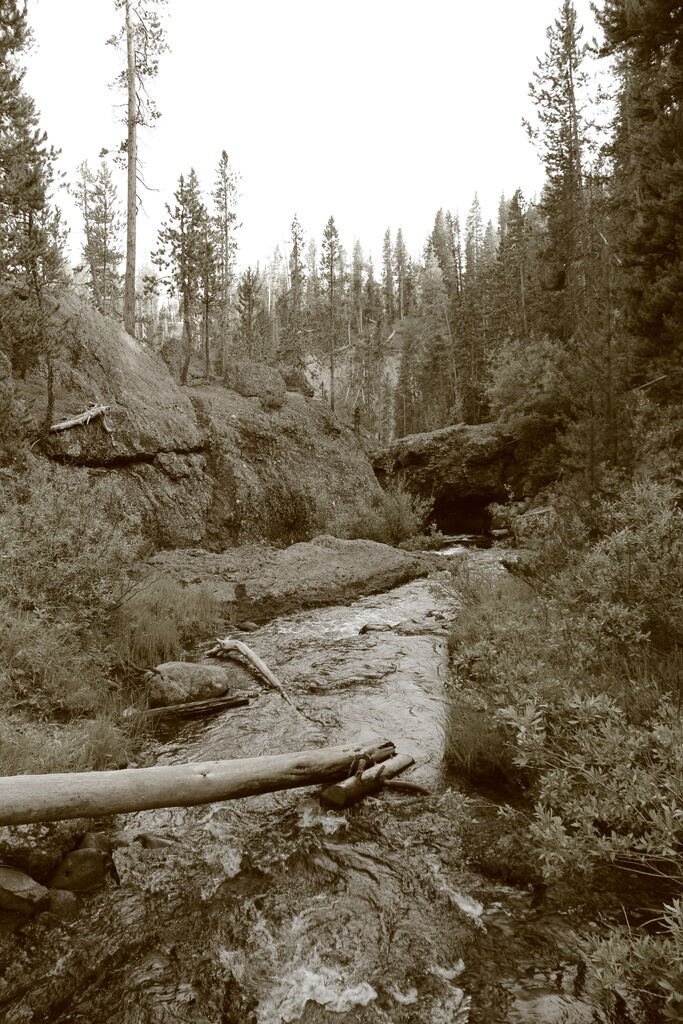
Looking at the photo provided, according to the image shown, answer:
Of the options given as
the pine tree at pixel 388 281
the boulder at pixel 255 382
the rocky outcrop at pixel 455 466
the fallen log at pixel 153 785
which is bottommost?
the fallen log at pixel 153 785

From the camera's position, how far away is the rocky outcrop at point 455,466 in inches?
1126

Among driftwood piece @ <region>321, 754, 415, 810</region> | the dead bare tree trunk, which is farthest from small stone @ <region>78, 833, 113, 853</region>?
the dead bare tree trunk

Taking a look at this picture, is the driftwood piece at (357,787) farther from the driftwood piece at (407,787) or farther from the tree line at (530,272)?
the tree line at (530,272)

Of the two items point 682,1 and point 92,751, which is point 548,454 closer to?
point 682,1

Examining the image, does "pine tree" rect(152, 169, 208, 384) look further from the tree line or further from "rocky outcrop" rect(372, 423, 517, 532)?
"rocky outcrop" rect(372, 423, 517, 532)

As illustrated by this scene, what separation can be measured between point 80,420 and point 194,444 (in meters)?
4.16

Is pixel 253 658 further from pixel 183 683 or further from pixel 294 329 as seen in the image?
pixel 294 329

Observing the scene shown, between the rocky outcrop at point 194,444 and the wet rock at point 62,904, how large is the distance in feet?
41.6

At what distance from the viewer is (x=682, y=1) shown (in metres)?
11.3

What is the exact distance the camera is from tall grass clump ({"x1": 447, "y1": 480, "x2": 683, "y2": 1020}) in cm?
300

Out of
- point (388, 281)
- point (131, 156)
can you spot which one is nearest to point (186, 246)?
point (131, 156)

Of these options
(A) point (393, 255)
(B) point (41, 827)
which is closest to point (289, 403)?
(B) point (41, 827)

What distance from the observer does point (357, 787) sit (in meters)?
5.12

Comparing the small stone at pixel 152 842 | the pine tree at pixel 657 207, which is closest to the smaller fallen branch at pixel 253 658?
the small stone at pixel 152 842
